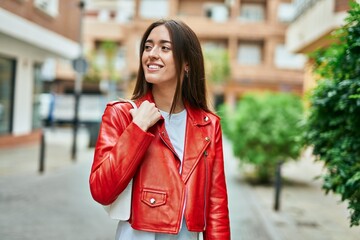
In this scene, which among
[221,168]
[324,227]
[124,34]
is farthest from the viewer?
[124,34]

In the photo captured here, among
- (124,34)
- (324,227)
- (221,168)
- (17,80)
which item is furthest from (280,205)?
(124,34)

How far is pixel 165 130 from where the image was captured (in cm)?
221

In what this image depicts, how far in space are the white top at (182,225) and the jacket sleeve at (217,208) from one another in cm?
8

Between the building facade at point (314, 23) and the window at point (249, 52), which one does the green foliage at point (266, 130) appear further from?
the window at point (249, 52)

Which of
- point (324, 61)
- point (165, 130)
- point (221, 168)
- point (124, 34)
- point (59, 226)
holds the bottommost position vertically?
→ point (59, 226)

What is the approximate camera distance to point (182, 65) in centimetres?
231

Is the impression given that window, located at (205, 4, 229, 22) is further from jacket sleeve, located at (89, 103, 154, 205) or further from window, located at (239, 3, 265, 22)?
jacket sleeve, located at (89, 103, 154, 205)

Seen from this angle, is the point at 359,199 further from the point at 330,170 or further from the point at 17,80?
the point at 17,80

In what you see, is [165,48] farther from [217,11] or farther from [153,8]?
[217,11]

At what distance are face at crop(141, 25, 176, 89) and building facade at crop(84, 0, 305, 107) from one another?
33.4 meters

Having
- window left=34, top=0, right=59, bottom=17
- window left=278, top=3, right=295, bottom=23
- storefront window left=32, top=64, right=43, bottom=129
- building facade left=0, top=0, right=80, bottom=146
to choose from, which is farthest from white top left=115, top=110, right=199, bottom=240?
window left=278, top=3, right=295, bottom=23

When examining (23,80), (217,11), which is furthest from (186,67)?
(217,11)

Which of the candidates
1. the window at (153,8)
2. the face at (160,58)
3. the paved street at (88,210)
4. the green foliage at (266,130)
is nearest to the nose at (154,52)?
the face at (160,58)

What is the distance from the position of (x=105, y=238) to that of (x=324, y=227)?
3239mm
